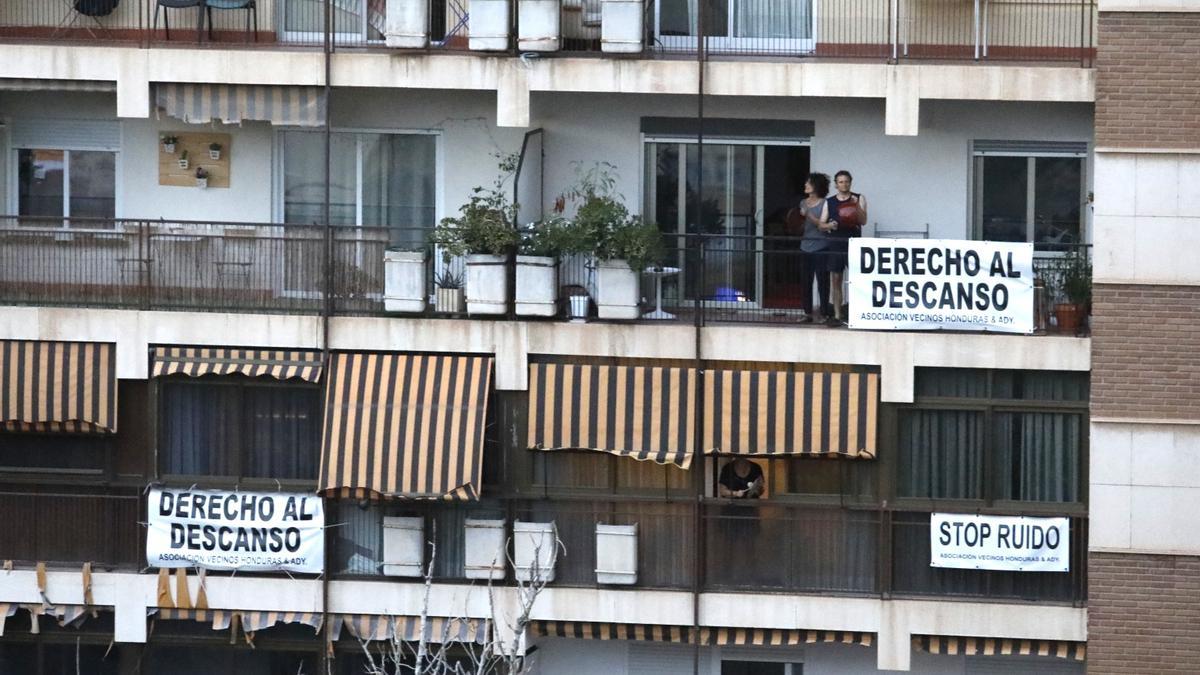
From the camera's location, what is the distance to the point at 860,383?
24750 mm

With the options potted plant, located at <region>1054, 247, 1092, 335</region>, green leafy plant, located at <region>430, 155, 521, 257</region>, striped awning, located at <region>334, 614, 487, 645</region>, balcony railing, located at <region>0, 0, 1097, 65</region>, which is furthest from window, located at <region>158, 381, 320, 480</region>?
Result: potted plant, located at <region>1054, 247, 1092, 335</region>

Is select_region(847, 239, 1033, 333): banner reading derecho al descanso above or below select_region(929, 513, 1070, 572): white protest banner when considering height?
above

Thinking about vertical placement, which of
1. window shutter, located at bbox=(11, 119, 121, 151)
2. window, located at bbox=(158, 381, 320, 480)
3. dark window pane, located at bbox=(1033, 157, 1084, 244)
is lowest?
window, located at bbox=(158, 381, 320, 480)

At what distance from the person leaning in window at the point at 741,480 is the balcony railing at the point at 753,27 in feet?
16.2

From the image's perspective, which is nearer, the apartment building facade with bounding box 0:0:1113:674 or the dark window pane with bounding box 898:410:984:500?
the apartment building facade with bounding box 0:0:1113:674

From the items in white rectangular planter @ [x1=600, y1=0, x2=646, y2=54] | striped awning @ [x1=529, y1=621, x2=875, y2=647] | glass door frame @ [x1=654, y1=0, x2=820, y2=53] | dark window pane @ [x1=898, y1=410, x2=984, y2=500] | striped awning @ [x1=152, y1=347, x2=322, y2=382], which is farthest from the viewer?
glass door frame @ [x1=654, y1=0, x2=820, y2=53]

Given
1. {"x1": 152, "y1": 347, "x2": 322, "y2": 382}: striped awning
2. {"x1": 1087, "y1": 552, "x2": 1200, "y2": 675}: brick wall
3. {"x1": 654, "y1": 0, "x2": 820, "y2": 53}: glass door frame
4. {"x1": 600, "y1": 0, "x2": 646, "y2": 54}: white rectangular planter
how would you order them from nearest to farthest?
{"x1": 1087, "y1": 552, "x2": 1200, "y2": 675}: brick wall
{"x1": 600, "y1": 0, "x2": 646, "y2": 54}: white rectangular planter
{"x1": 152, "y1": 347, "x2": 322, "y2": 382}: striped awning
{"x1": 654, "y1": 0, "x2": 820, "y2": 53}: glass door frame

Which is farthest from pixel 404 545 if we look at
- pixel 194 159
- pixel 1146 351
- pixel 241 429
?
pixel 1146 351

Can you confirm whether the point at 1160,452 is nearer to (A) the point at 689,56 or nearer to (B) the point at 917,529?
(B) the point at 917,529

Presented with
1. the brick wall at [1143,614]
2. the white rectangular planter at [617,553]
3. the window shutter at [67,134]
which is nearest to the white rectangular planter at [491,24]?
the window shutter at [67,134]

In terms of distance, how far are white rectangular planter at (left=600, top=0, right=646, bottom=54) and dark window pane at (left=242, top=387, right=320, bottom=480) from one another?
5.44 m

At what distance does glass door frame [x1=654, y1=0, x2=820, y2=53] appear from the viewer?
2581 centimetres

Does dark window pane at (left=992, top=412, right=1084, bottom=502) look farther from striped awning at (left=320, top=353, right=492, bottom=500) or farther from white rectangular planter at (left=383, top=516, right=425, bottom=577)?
white rectangular planter at (left=383, top=516, right=425, bottom=577)

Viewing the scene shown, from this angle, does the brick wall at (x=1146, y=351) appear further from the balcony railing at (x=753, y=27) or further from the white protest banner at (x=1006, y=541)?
the balcony railing at (x=753, y=27)
